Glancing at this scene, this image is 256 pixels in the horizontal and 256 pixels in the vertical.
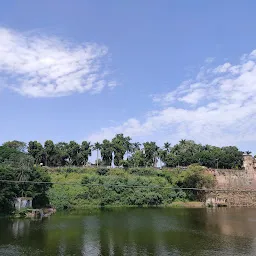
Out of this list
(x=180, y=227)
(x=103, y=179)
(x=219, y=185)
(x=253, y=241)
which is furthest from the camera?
(x=219, y=185)

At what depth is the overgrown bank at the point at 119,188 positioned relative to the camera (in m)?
41.0

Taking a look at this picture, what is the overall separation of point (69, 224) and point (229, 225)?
13924 mm

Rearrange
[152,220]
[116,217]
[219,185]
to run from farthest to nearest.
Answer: [219,185] → [116,217] → [152,220]

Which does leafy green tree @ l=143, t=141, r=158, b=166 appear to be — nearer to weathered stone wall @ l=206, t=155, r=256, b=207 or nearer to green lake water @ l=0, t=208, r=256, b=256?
weathered stone wall @ l=206, t=155, r=256, b=207

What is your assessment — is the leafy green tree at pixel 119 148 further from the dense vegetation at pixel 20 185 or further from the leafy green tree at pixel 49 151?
the dense vegetation at pixel 20 185

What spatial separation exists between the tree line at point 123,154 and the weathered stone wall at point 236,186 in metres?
7.31

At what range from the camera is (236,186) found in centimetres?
5038

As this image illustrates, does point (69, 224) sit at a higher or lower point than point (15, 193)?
lower

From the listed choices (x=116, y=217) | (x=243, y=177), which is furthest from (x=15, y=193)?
(x=243, y=177)

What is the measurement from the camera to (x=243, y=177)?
5200 cm

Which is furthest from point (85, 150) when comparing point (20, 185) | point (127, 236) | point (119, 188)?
point (127, 236)

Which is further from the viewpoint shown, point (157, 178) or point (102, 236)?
point (157, 178)

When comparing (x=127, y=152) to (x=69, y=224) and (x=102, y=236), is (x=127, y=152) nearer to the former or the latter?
(x=69, y=224)

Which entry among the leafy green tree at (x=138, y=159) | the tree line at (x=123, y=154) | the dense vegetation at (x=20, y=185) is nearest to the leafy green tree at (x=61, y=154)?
the tree line at (x=123, y=154)
